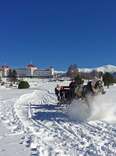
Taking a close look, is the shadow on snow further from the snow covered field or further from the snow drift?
the snow drift

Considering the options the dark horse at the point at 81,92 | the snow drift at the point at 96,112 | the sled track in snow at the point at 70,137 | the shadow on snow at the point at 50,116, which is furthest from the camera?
the dark horse at the point at 81,92

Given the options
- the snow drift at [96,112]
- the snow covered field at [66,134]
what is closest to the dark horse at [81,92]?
the snow drift at [96,112]

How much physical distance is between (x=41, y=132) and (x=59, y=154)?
9.86 feet

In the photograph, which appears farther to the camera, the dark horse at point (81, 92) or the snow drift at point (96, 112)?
the dark horse at point (81, 92)

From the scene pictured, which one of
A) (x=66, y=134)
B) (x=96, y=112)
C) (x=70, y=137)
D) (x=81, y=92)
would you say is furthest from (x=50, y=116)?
(x=70, y=137)

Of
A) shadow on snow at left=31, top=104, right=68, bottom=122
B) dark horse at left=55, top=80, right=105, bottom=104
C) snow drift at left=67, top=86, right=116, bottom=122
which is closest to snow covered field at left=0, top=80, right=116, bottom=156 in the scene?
snow drift at left=67, top=86, right=116, bottom=122

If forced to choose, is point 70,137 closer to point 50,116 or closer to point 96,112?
point 96,112

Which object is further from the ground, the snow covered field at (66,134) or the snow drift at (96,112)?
the snow drift at (96,112)

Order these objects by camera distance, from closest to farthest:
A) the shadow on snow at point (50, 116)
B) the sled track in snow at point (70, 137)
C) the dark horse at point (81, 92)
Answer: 1. the sled track in snow at point (70, 137)
2. the shadow on snow at point (50, 116)
3. the dark horse at point (81, 92)

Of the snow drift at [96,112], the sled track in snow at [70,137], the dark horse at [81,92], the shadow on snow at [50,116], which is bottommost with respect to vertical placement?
the sled track in snow at [70,137]

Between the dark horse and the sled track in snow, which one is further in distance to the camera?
the dark horse

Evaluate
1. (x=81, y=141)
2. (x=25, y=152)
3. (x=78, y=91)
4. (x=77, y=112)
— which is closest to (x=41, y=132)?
(x=81, y=141)

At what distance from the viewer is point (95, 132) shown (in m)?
9.94

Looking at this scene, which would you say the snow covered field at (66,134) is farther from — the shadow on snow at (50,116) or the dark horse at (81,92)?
the dark horse at (81,92)
